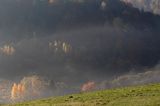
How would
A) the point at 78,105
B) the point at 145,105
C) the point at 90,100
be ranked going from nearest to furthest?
1. the point at 145,105
2. the point at 78,105
3. the point at 90,100

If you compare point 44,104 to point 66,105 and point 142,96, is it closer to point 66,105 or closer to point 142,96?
point 66,105

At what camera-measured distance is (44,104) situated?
59875 millimetres

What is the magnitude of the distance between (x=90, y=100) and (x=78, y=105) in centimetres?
432

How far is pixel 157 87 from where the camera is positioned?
61.8 meters

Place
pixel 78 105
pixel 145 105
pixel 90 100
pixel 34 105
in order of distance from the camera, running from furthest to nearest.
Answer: pixel 34 105 → pixel 90 100 → pixel 78 105 → pixel 145 105

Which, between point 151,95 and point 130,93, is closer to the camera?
point 151,95

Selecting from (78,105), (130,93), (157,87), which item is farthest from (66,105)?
(157,87)

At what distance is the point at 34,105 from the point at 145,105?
2129 centimetres

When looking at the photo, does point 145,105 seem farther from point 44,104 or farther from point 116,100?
point 44,104

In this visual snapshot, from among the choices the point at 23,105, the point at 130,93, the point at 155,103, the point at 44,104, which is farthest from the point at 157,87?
the point at 23,105

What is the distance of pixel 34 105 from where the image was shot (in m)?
60.8

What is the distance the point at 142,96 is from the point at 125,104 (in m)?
5.74

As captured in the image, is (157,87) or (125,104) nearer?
(125,104)

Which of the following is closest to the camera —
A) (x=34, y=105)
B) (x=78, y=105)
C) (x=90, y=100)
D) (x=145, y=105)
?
(x=145, y=105)
